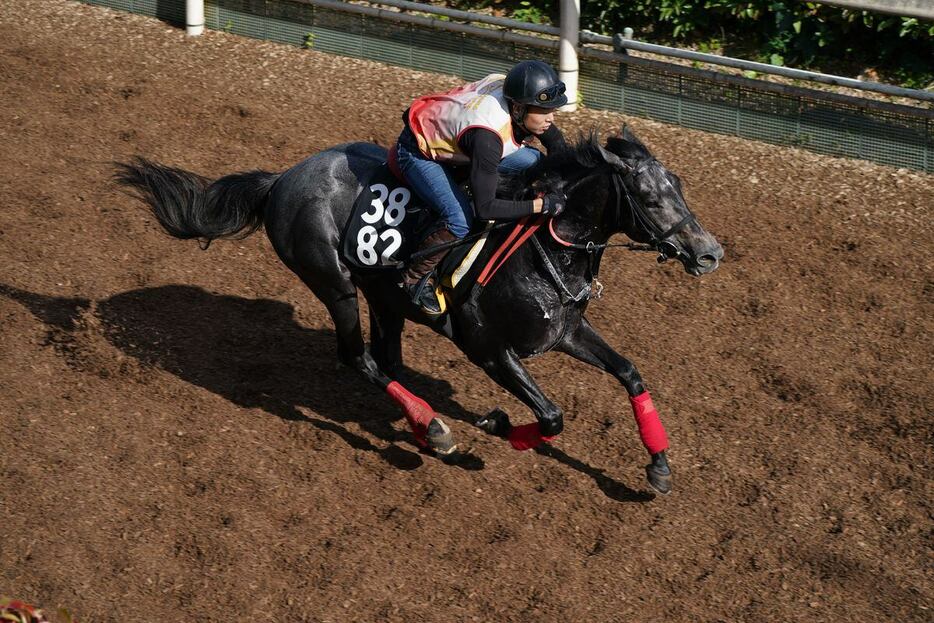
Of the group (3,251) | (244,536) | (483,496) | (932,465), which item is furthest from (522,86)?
(3,251)

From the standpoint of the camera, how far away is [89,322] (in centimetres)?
780

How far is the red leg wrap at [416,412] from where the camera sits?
646cm

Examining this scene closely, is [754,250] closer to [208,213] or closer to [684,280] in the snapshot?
[684,280]

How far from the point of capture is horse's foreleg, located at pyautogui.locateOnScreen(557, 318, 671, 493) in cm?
614

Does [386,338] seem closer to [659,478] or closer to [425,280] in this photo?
[425,280]

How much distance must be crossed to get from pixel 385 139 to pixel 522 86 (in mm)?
4789

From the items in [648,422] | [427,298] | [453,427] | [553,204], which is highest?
[553,204]

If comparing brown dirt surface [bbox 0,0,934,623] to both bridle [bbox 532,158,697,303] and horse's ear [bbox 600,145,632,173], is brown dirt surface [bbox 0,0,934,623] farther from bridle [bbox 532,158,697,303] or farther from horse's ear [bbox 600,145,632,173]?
horse's ear [bbox 600,145,632,173]

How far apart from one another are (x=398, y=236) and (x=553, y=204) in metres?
0.97

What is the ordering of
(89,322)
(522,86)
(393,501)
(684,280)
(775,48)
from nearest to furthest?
(522,86)
(393,501)
(89,322)
(684,280)
(775,48)

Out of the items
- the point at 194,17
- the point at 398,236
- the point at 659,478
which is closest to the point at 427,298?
the point at 398,236

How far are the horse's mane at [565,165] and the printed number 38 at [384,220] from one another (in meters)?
0.62

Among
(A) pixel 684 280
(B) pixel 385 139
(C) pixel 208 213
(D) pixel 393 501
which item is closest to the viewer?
(D) pixel 393 501

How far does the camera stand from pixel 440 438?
6.35 metres
